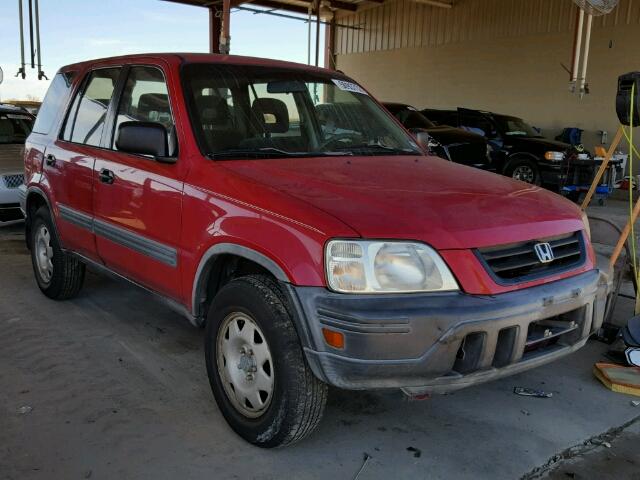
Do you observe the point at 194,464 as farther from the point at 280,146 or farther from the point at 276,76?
the point at 276,76

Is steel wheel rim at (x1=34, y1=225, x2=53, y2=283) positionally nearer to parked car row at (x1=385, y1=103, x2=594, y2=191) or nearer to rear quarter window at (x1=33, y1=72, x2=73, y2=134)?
rear quarter window at (x1=33, y1=72, x2=73, y2=134)

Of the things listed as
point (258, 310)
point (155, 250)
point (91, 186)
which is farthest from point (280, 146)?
point (91, 186)

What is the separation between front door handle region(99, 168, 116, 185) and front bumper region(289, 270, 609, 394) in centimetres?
176

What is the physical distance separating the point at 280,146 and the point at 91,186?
4.58ft

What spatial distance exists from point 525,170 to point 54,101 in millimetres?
9640

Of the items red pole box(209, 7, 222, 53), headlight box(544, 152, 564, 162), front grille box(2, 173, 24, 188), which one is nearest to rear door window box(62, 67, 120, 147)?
front grille box(2, 173, 24, 188)

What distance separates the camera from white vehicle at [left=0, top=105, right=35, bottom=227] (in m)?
7.11

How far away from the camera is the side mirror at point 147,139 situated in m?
3.03

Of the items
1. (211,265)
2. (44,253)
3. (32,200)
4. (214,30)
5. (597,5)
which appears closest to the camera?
(211,265)

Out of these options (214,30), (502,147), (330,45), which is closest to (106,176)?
(502,147)

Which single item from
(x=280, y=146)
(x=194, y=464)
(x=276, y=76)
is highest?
(x=276, y=76)

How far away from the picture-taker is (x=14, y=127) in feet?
27.8

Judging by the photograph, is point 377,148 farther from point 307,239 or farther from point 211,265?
point 307,239

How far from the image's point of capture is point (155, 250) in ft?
10.8
